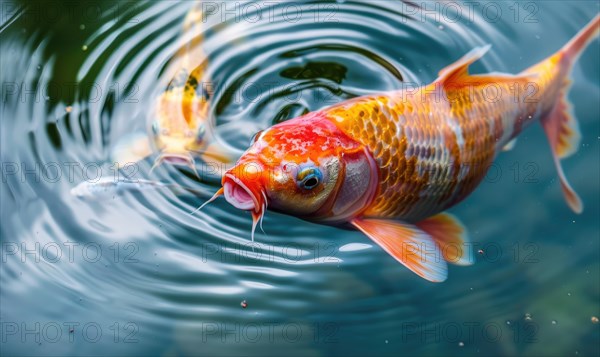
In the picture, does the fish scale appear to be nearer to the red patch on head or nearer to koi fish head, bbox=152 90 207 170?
the red patch on head

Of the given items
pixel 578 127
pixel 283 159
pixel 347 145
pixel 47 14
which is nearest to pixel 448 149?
pixel 347 145

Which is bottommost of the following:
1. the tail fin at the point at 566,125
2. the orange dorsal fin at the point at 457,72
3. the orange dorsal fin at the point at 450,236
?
the orange dorsal fin at the point at 450,236

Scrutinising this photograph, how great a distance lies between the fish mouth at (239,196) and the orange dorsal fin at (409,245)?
1.50 ft

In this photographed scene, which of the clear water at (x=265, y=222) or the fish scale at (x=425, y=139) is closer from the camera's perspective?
the fish scale at (x=425, y=139)

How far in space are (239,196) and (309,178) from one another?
232mm

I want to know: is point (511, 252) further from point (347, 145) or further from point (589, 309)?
point (347, 145)

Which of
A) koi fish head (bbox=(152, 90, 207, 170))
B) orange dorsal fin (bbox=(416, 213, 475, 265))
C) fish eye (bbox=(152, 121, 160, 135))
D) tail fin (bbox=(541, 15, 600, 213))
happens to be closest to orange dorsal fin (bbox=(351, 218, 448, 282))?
orange dorsal fin (bbox=(416, 213, 475, 265))

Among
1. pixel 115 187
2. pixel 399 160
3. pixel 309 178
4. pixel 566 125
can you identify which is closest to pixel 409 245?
pixel 399 160

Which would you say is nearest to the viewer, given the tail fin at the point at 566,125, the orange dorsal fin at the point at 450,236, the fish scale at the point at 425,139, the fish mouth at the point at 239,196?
the fish mouth at the point at 239,196

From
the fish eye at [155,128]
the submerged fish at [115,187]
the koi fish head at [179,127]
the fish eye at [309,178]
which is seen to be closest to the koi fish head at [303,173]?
the fish eye at [309,178]

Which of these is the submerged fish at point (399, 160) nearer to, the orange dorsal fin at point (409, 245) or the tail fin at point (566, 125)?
the orange dorsal fin at point (409, 245)

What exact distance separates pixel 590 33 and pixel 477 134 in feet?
2.55

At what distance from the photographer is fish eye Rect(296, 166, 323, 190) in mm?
2305

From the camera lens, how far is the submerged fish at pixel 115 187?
300cm
